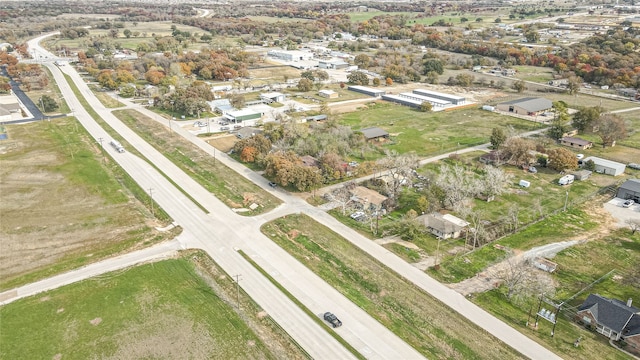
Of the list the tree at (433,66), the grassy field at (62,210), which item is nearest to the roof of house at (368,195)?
the grassy field at (62,210)

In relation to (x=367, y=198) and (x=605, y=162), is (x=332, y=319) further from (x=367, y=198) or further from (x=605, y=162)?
(x=605, y=162)

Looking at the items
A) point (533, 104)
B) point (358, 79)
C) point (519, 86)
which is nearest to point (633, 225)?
point (533, 104)

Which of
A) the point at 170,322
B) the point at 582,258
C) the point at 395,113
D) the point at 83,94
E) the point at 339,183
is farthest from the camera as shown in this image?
the point at 83,94

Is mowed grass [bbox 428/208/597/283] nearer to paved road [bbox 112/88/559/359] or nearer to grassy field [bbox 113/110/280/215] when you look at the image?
paved road [bbox 112/88/559/359]

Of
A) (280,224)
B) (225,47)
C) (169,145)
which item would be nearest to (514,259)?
(280,224)

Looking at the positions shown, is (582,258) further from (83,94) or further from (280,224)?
(83,94)

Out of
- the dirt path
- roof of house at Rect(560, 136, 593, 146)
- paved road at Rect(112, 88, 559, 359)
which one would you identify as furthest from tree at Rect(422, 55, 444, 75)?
paved road at Rect(112, 88, 559, 359)
